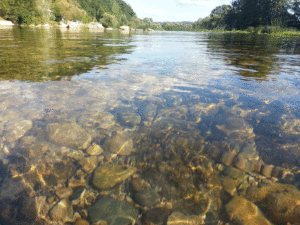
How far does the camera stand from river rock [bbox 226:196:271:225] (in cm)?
159

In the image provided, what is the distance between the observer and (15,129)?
2736 millimetres

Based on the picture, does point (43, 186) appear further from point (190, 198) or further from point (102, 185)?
point (190, 198)

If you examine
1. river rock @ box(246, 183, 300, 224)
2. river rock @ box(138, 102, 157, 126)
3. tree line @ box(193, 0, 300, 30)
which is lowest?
river rock @ box(246, 183, 300, 224)

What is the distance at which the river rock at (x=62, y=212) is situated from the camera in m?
1.63

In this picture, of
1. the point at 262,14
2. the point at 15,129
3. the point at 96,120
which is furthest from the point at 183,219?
the point at 262,14

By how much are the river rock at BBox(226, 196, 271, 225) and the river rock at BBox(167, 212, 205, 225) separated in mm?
273

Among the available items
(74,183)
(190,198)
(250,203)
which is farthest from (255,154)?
(74,183)

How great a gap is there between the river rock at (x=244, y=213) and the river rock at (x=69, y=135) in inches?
72.6

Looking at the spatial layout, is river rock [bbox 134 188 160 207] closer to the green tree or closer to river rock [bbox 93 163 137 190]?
river rock [bbox 93 163 137 190]

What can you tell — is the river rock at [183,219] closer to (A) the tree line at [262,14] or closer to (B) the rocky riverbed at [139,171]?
(B) the rocky riverbed at [139,171]

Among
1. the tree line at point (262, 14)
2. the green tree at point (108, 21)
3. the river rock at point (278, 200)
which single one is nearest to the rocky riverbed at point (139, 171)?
the river rock at point (278, 200)

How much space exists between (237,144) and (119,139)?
1652 millimetres

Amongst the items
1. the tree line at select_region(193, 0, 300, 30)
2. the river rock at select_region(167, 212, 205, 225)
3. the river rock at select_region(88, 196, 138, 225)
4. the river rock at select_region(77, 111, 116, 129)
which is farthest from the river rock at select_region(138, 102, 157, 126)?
the tree line at select_region(193, 0, 300, 30)

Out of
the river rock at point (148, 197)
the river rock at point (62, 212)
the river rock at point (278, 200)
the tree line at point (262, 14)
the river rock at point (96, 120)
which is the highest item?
the tree line at point (262, 14)
